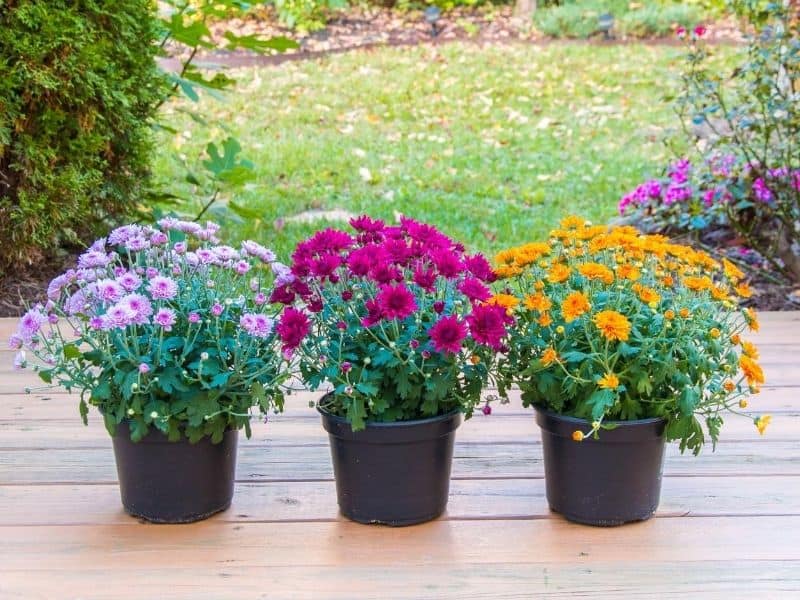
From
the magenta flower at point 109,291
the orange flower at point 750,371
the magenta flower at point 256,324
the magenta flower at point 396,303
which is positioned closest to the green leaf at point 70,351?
the magenta flower at point 109,291

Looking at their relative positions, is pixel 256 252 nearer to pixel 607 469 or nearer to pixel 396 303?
pixel 396 303

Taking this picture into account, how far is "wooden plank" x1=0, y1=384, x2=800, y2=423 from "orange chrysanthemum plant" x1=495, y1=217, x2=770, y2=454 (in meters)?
0.68

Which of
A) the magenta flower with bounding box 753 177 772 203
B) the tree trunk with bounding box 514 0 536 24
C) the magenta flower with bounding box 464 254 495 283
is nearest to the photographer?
the magenta flower with bounding box 464 254 495 283

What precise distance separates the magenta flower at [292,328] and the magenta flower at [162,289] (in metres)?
0.20

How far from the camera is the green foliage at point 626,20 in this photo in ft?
32.8

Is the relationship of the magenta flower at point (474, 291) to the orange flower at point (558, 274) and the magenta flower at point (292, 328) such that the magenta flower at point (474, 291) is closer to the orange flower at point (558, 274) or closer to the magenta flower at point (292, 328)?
the orange flower at point (558, 274)

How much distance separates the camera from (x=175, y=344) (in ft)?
6.15

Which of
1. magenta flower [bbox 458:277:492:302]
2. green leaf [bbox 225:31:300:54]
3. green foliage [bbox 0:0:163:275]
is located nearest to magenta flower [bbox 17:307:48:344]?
magenta flower [bbox 458:277:492:302]

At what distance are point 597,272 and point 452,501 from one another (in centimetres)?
55

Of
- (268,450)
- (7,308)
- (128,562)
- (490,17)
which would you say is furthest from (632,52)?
(128,562)

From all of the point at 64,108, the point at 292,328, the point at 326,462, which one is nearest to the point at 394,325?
the point at 292,328

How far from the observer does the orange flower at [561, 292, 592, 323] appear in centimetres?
176

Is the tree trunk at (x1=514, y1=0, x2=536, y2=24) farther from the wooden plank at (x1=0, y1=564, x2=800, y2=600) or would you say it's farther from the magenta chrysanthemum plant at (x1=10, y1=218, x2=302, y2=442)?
the wooden plank at (x1=0, y1=564, x2=800, y2=600)

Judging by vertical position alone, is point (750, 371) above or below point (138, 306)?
below
